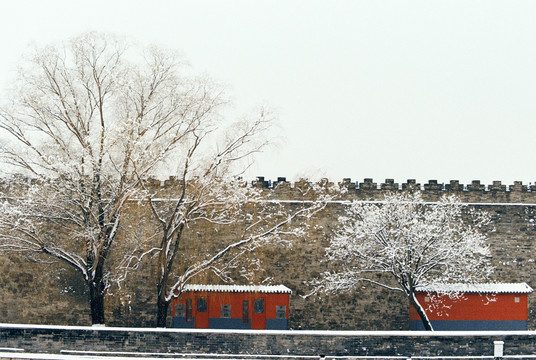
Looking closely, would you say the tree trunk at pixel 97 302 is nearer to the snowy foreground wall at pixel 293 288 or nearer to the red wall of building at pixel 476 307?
the snowy foreground wall at pixel 293 288

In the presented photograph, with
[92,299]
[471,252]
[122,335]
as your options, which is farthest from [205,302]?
[471,252]

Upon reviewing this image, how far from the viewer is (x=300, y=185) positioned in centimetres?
2033

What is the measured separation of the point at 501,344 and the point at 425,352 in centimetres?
177

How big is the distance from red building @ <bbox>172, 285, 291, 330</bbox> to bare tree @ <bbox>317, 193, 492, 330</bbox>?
2030 millimetres

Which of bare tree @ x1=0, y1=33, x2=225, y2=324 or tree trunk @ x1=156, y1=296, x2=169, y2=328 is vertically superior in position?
bare tree @ x1=0, y1=33, x2=225, y2=324

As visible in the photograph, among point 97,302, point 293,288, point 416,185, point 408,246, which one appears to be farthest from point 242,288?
point 416,185

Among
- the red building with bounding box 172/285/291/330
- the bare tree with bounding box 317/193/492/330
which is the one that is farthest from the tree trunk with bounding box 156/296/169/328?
the bare tree with bounding box 317/193/492/330

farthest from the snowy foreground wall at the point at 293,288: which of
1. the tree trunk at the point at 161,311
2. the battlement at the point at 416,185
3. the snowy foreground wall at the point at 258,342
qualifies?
the snowy foreground wall at the point at 258,342

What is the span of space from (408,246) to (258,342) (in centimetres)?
615

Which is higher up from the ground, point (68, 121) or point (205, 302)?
point (68, 121)

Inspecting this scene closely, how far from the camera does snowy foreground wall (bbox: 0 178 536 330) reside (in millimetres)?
19547

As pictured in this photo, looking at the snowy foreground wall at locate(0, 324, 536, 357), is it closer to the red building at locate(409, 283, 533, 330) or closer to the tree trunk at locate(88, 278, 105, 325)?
the tree trunk at locate(88, 278, 105, 325)

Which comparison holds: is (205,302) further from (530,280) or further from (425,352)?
(530,280)

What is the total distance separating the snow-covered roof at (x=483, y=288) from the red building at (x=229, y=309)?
4928mm
